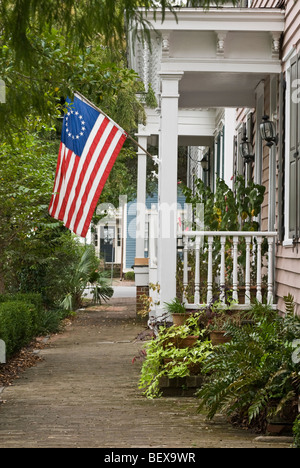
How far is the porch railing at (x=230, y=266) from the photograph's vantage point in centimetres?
960

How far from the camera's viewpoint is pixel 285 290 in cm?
939

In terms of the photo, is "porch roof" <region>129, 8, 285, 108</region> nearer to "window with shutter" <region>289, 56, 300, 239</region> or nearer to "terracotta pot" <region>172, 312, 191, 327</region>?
"window with shutter" <region>289, 56, 300, 239</region>

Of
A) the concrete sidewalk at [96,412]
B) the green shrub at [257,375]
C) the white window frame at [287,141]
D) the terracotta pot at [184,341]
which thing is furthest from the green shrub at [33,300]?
the green shrub at [257,375]

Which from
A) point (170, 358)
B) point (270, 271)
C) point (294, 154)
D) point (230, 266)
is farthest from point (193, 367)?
point (294, 154)

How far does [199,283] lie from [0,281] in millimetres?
5783

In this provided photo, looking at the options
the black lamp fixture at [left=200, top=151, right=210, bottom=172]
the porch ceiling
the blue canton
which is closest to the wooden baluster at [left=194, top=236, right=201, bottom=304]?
the blue canton

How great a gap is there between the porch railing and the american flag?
124 cm

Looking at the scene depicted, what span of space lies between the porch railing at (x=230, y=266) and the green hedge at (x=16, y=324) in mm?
2491

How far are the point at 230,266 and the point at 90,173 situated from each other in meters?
2.28

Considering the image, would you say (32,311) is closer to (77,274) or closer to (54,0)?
(77,274)

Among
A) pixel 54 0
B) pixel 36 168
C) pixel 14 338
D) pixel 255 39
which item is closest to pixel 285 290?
pixel 255 39

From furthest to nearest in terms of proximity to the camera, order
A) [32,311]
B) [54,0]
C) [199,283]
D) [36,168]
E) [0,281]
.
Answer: [0,281], [32,311], [36,168], [199,283], [54,0]

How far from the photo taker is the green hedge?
10.4m

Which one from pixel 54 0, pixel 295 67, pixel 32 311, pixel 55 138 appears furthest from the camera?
pixel 55 138
